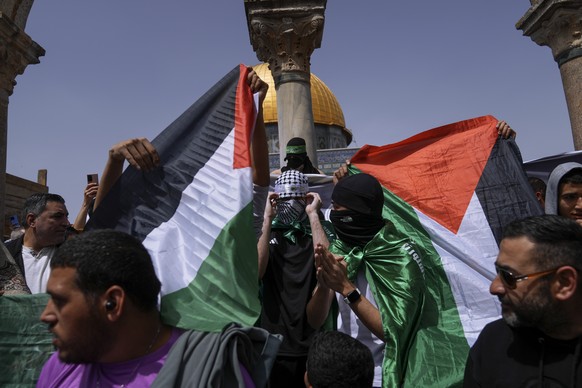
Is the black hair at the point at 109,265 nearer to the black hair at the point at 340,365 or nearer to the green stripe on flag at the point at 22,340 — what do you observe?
the black hair at the point at 340,365

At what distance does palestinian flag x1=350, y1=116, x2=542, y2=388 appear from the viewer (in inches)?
101

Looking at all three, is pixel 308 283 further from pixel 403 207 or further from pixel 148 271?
pixel 148 271

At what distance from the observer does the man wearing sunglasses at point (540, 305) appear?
170 centimetres

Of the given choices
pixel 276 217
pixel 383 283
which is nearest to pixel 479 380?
pixel 383 283

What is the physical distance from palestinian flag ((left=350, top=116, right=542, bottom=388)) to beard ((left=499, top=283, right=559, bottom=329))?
817 millimetres

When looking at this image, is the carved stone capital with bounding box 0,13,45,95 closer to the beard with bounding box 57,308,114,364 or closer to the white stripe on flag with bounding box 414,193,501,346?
the white stripe on flag with bounding box 414,193,501,346

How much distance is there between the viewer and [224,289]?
6.86ft

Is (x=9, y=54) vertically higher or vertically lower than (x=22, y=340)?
higher

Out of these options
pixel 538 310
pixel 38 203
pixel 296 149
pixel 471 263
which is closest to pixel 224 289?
pixel 538 310

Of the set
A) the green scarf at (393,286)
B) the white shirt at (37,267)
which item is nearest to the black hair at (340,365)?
the green scarf at (393,286)

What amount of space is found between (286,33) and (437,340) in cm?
551

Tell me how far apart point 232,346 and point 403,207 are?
7.33ft

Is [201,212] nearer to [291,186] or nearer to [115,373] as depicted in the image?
[115,373]

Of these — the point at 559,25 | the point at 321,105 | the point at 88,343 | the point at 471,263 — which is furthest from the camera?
the point at 321,105
